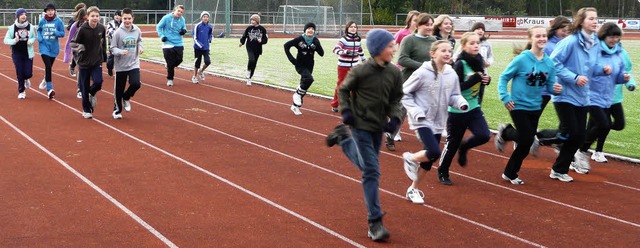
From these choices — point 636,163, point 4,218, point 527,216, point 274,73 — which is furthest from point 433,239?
point 274,73

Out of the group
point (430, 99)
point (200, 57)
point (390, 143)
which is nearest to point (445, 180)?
point (430, 99)

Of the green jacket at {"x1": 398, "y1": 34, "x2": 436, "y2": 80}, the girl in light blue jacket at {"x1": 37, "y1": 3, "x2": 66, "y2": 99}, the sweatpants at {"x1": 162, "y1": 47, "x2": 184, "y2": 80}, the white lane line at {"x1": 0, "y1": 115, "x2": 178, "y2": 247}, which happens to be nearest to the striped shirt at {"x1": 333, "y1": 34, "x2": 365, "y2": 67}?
the green jacket at {"x1": 398, "y1": 34, "x2": 436, "y2": 80}

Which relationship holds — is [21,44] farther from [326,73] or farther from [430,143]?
[430,143]

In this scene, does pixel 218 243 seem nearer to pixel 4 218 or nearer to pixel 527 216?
pixel 4 218

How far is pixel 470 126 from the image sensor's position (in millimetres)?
9484

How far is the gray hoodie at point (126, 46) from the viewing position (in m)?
14.2

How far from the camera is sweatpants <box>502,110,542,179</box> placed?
951cm

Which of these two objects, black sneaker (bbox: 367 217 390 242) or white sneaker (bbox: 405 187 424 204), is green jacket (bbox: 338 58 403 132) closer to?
black sneaker (bbox: 367 217 390 242)

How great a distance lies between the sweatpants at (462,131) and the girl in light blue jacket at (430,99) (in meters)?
0.68

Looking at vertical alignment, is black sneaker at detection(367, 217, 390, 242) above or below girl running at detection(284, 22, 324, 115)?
below

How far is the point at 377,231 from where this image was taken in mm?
7160

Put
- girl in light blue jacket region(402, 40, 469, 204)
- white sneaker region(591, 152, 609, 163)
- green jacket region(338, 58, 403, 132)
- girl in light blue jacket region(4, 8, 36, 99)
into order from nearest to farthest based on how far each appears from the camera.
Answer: green jacket region(338, 58, 403, 132)
girl in light blue jacket region(402, 40, 469, 204)
white sneaker region(591, 152, 609, 163)
girl in light blue jacket region(4, 8, 36, 99)

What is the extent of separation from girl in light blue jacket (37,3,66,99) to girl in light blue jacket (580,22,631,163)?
10.6 metres

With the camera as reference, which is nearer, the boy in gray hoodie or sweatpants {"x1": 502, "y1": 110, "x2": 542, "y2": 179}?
sweatpants {"x1": 502, "y1": 110, "x2": 542, "y2": 179}
